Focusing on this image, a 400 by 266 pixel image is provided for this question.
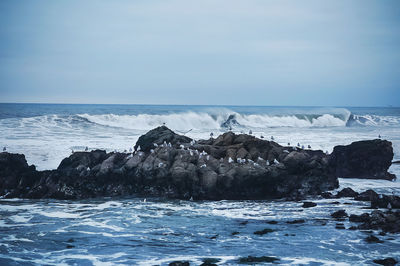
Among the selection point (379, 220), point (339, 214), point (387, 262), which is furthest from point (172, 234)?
point (379, 220)

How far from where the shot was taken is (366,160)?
27875 mm

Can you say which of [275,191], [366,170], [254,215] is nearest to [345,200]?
[275,191]

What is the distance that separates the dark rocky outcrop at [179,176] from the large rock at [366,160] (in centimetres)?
383

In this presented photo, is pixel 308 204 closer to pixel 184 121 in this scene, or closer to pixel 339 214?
pixel 339 214

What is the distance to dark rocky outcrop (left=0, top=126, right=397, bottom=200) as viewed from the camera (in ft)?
74.6

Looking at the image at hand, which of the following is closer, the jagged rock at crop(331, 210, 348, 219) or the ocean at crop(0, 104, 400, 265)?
the ocean at crop(0, 104, 400, 265)

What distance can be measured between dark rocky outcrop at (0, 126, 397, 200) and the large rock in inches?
151

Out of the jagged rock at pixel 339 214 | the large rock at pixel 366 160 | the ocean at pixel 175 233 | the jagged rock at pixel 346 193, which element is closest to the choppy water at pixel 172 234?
the ocean at pixel 175 233

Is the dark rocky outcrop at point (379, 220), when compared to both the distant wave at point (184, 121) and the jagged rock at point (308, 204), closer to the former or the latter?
the jagged rock at point (308, 204)

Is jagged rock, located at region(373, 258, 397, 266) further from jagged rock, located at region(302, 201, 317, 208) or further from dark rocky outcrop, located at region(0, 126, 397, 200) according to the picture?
dark rocky outcrop, located at region(0, 126, 397, 200)

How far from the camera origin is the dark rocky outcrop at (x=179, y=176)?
22734 millimetres

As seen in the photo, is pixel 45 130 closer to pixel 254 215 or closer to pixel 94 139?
pixel 94 139

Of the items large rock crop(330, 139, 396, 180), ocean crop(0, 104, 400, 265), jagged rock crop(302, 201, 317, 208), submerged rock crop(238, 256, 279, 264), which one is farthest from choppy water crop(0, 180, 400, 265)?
large rock crop(330, 139, 396, 180)

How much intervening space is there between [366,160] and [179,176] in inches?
528
